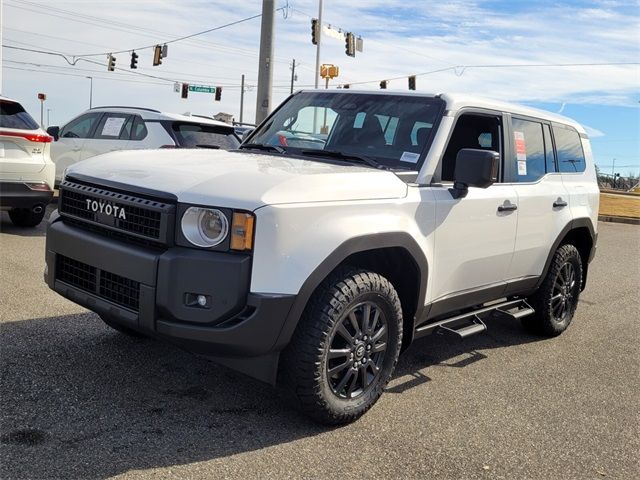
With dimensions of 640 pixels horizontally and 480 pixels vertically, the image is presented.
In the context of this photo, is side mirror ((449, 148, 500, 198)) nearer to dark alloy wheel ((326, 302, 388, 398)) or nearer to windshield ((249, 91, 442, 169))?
windshield ((249, 91, 442, 169))

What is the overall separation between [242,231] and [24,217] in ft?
23.4

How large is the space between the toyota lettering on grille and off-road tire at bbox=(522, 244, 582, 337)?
3.61 metres

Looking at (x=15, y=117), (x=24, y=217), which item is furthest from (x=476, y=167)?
(x=24, y=217)

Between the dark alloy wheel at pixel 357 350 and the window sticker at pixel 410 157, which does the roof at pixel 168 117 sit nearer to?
the window sticker at pixel 410 157

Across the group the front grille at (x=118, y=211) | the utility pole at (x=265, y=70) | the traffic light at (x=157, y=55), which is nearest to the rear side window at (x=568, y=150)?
the front grille at (x=118, y=211)

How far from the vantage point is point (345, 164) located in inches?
161

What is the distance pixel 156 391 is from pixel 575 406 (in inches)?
103

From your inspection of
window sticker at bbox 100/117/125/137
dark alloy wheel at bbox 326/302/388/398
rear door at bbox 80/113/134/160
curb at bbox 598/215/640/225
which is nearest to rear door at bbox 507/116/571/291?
dark alloy wheel at bbox 326/302/388/398

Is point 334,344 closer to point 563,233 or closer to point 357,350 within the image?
point 357,350

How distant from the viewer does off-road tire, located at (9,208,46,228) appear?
909 centimetres

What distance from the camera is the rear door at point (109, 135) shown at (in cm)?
992

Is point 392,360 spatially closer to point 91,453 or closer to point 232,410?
point 232,410

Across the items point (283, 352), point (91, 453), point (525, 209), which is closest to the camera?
point (91, 453)

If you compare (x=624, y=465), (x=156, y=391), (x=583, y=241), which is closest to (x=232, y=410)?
(x=156, y=391)
